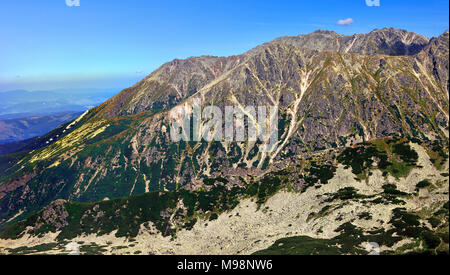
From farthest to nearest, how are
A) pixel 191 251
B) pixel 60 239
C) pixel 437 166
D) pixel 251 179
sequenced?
pixel 251 179
pixel 60 239
pixel 191 251
pixel 437 166

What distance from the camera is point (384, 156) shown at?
156 m

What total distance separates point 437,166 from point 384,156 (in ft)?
87.2

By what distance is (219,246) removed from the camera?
460 ft

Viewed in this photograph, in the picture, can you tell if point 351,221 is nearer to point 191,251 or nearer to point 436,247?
point 436,247

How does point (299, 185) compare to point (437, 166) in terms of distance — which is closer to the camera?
point (437, 166)

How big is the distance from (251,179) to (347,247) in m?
107

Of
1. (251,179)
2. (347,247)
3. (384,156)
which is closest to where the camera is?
(347,247)

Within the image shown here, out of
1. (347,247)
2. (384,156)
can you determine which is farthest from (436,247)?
(384,156)

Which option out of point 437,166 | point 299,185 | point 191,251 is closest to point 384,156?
point 437,166

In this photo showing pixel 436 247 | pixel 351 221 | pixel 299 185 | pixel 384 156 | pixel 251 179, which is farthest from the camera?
pixel 251 179
